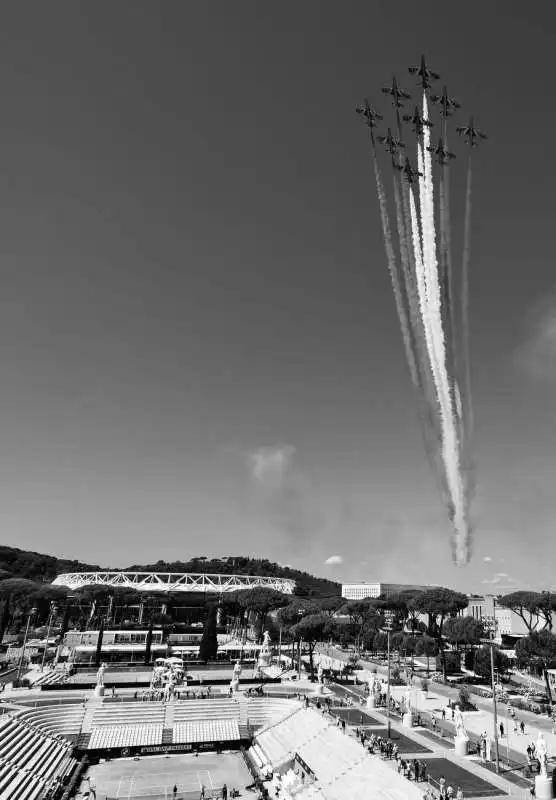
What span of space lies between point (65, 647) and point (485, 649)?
8429cm

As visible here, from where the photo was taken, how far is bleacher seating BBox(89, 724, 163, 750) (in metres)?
68.2

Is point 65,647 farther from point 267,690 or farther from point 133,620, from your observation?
point 133,620

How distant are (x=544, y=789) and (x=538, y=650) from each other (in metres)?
53.9

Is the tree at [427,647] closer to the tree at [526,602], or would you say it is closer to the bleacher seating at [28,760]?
the tree at [526,602]

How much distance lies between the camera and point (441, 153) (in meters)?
65.4

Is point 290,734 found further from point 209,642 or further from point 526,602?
point 526,602

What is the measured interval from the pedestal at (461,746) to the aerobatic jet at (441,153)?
63639 millimetres

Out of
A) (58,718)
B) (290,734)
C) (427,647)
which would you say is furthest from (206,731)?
(427,647)

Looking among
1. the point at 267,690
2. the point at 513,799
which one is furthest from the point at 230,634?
the point at 513,799

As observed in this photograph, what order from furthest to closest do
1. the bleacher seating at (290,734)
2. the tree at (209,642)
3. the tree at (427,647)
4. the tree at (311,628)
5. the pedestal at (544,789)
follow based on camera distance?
the tree at (427,647), the tree at (311,628), the tree at (209,642), the bleacher seating at (290,734), the pedestal at (544,789)

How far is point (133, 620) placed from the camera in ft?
647

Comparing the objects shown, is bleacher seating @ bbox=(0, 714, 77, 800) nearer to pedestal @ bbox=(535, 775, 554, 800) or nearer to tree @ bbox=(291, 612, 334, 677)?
pedestal @ bbox=(535, 775, 554, 800)

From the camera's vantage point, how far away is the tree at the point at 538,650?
88.5 m

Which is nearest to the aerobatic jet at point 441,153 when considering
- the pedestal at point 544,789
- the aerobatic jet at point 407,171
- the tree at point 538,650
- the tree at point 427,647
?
the aerobatic jet at point 407,171
